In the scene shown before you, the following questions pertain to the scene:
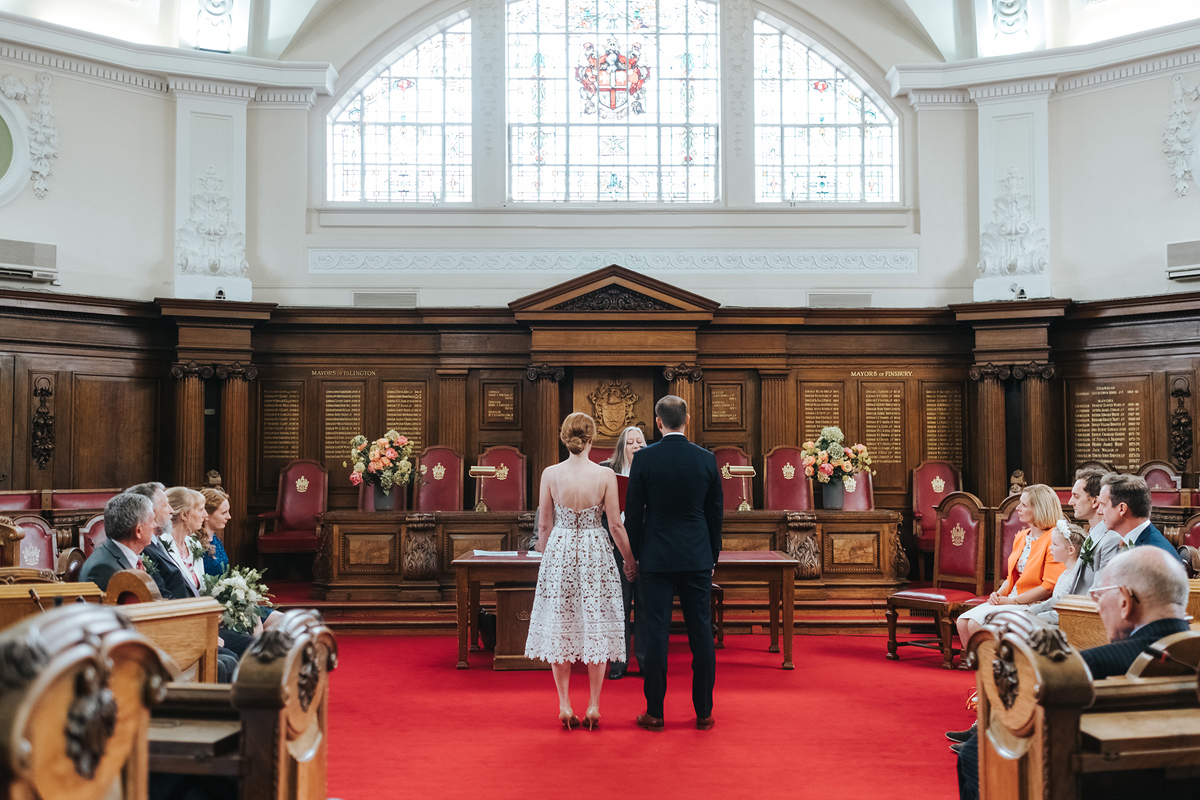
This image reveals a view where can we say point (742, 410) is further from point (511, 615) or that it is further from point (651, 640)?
point (651, 640)

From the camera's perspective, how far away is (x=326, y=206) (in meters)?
11.6

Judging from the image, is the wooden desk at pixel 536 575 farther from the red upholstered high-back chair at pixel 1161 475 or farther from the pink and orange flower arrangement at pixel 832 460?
the red upholstered high-back chair at pixel 1161 475

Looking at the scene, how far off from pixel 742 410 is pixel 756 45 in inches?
182

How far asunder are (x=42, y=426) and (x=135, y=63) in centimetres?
413

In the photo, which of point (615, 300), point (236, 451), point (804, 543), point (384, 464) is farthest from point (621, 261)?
point (236, 451)

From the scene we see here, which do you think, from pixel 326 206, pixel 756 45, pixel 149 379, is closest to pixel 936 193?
pixel 756 45

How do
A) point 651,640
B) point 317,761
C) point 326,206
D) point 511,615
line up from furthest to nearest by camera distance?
point 326,206, point 511,615, point 651,640, point 317,761

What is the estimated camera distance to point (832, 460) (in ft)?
29.9

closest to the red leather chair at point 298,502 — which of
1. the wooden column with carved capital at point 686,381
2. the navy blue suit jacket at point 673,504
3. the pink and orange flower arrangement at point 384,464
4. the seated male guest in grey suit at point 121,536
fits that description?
the pink and orange flower arrangement at point 384,464

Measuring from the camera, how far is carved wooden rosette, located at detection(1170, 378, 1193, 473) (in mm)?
10141

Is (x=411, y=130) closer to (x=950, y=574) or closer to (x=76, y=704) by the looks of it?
(x=950, y=574)

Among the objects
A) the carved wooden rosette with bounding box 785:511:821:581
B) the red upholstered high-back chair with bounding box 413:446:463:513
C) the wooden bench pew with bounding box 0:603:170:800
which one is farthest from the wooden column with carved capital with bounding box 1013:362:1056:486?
the wooden bench pew with bounding box 0:603:170:800

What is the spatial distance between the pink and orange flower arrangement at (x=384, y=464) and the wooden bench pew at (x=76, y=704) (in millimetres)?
7338

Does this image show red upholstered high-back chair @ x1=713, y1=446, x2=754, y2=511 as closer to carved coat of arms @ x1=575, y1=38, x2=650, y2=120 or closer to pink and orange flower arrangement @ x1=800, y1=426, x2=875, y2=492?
pink and orange flower arrangement @ x1=800, y1=426, x2=875, y2=492
